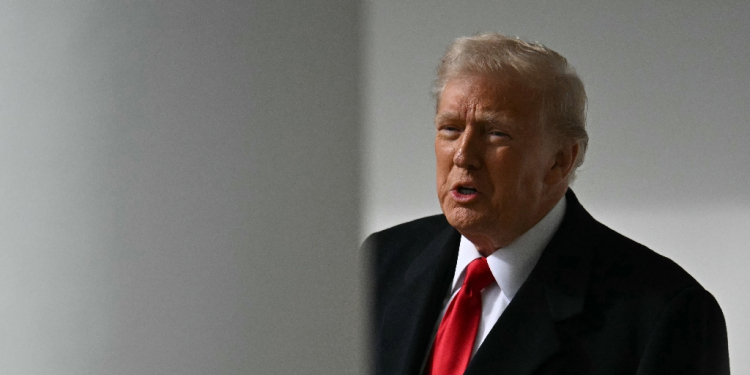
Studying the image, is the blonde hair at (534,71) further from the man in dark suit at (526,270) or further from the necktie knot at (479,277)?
the necktie knot at (479,277)

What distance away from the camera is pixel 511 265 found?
30.6 inches

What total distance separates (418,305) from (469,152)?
200 millimetres

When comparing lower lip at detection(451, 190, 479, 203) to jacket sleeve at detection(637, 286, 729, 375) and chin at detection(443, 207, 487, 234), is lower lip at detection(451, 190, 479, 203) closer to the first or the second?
chin at detection(443, 207, 487, 234)

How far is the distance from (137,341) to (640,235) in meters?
1.37

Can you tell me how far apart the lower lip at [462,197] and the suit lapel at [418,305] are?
0.35 ft

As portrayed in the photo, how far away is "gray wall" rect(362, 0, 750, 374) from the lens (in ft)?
4.12

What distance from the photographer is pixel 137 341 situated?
3.1 inches

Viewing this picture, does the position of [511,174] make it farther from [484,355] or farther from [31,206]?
[31,206]

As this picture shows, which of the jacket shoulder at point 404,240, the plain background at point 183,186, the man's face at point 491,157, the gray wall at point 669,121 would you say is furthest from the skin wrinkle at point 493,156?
the plain background at point 183,186

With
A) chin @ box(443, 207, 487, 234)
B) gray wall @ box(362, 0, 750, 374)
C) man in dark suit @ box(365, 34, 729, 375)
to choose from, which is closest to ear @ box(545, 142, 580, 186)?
man in dark suit @ box(365, 34, 729, 375)

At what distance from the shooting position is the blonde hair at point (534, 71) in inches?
30.3

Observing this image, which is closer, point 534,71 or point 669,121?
point 534,71

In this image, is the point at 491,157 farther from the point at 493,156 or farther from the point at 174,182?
the point at 174,182

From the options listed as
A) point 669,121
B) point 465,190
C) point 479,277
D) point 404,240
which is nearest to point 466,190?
point 465,190
